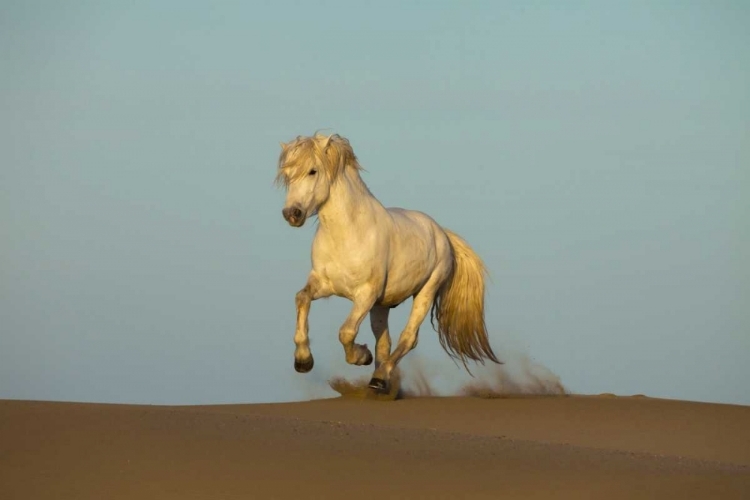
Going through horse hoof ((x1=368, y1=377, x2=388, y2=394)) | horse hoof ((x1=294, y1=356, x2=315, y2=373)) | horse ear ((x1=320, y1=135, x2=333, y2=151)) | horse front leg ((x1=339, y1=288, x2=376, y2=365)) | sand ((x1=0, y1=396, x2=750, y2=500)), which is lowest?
sand ((x1=0, y1=396, x2=750, y2=500))

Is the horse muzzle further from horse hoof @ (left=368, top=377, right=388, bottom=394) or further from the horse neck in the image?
horse hoof @ (left=368, top=377, right=388, bottom=394)

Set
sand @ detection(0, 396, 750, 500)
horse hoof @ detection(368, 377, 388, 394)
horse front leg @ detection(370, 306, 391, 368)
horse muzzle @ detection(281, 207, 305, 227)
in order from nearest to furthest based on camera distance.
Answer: sand @ detection(0, 396, 750, 500) < horse muzzle @ detection(281, 207, 305, 227) < horse hoof @ detection(368, 377, 388, 394) < horse front leg @ detection(370, 306, 391, 368)

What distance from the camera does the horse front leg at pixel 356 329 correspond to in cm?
1177

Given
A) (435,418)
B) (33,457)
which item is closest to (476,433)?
(435,418)

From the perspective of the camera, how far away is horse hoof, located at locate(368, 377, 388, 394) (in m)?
12.0

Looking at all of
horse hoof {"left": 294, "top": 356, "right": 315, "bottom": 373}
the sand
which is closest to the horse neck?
horse hoof {"left": 294, "top": 356, "right": 315, "bottom": 373}

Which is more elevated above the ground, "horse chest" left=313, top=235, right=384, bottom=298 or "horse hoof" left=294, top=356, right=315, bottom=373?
"horse chest" left=313, top=235, right=384, bottom=298

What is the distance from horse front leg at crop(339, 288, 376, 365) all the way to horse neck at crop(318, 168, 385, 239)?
0.57m

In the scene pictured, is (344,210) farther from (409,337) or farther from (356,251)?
(409,337)

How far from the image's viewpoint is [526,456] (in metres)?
8.15

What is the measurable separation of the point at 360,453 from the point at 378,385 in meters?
4.28

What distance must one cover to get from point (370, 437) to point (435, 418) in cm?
200

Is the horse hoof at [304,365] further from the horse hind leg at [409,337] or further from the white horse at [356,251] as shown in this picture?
the horse hind leg at [409,337]

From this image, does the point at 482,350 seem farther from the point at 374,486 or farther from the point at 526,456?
the point at 374,486
